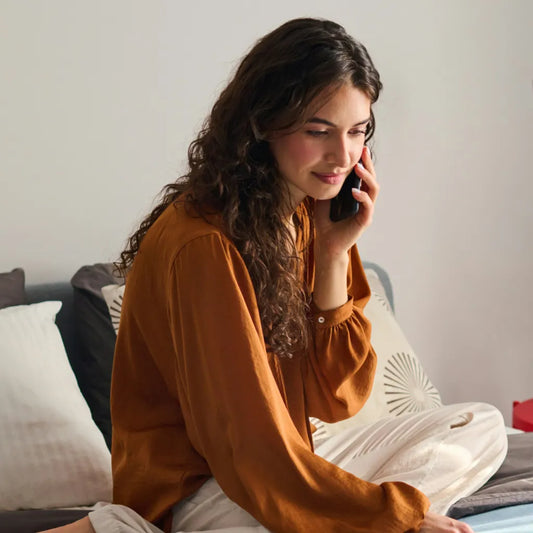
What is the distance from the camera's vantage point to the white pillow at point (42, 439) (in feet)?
5.80

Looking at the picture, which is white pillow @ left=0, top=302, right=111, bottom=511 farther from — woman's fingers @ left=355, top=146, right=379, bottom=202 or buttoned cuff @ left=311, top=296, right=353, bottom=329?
woman's fingers @ left=355, top=146, right=379, bottom=202

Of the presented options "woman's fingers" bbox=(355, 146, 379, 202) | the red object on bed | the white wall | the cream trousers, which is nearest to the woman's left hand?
"woman's fingers" bbox=(355, 146, 379, 202)

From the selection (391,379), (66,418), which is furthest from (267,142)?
(391,379)

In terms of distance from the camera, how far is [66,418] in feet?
6.01

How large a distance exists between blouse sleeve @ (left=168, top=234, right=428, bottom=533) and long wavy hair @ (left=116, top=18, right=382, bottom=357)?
104mm

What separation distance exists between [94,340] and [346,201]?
0.82 meters

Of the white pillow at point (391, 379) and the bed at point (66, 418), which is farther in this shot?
the white pillow at point (391, 379)

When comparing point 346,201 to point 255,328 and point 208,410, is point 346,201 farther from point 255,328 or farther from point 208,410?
point 208,410

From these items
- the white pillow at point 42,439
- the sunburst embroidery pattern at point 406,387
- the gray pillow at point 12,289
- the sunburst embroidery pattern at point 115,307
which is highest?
the gray pillow at point 12,289

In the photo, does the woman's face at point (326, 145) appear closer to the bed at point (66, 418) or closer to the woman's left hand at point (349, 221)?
the woman's left hand at point (349, 221)

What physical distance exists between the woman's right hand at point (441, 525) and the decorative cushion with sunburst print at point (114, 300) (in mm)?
1010

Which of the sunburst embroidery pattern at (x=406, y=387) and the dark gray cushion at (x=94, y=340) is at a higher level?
the dark gray cushion at (x=94, y=340)

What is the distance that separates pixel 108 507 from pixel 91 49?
1.32 metres

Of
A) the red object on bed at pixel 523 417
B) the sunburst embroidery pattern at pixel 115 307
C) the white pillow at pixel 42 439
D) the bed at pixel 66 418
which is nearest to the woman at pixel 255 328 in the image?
the bed at pixel 66 418
